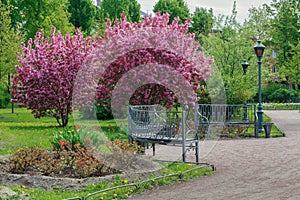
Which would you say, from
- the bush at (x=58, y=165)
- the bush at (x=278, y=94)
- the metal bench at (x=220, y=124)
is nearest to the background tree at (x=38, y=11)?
the metal bench at (x=220, y=124)

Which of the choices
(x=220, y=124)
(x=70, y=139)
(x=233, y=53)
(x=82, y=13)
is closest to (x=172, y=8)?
(x=82, y=13)

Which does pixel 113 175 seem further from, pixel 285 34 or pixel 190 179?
pixel 285 34

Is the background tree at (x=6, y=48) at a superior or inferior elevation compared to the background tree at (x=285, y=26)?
inferior

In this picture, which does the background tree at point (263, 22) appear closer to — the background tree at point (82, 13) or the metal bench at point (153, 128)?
the background tree at point (82, 13)

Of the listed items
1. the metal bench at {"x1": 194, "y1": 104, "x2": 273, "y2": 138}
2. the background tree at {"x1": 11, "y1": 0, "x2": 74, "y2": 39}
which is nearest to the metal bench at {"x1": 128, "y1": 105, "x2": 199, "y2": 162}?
the metal bench at {"x1": 194, "y1": 104, "x2": 273, "y2": 138}

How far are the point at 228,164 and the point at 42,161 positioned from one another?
4.15m

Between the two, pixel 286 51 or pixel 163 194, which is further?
pixel 286 51

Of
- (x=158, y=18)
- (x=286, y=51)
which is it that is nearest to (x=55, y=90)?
(x=158, y=18)

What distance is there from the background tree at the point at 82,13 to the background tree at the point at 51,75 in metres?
29.6

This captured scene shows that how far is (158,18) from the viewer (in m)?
19.2

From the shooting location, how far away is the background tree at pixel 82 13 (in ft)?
162

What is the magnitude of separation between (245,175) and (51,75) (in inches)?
483

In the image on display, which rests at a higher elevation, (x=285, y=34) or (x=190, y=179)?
(x=285, y=34)

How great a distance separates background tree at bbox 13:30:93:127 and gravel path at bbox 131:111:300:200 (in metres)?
7.65
